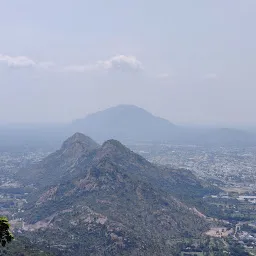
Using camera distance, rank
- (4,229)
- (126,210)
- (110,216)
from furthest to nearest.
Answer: (126,210) < (110,216) < (4,229)

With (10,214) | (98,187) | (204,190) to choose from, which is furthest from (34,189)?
A: (204,190)

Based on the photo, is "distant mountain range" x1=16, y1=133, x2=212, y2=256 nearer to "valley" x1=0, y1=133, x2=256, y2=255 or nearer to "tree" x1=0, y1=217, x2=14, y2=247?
"valley" x1=0, y1=133, x2=256, y2=255

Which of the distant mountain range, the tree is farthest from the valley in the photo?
the tree

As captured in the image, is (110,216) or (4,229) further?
(110,216)

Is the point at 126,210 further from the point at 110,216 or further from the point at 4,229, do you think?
the point at 4,229

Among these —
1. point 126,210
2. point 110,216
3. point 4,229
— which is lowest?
point 110,216

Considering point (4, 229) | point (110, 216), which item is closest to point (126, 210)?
point (110, 216)

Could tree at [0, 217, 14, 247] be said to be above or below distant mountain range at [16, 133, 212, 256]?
above

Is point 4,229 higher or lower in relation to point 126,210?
higher

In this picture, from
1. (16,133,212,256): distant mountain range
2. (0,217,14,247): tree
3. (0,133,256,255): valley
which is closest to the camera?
(0,217,14,247): tree
